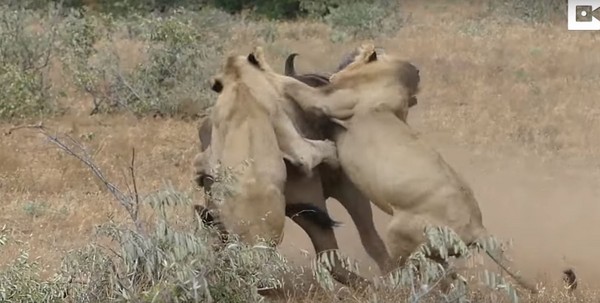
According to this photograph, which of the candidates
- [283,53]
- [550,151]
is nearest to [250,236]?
[550,151]

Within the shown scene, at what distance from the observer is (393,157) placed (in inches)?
232

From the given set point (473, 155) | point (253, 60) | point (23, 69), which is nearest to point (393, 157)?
point (253, 60)

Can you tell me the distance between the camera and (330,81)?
21.0 ft

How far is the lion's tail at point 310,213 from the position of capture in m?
6.53

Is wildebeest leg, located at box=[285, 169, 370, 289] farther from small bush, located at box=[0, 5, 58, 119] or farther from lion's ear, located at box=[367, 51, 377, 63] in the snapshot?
small bush, located at box=[0, 5, 58, 119]

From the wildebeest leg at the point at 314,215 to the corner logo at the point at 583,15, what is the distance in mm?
16787

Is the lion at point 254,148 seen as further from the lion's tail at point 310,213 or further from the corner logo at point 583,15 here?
the corner logo at point 583,15

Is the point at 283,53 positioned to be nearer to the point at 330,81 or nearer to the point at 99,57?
the point at 99,57

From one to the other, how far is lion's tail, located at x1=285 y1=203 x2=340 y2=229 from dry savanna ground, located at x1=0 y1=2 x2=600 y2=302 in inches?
7.8

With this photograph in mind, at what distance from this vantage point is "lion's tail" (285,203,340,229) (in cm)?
653

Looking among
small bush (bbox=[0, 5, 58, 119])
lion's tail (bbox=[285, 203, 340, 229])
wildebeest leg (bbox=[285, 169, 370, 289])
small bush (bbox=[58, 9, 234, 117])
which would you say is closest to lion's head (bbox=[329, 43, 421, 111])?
wildebeest leg (bbox=[285, 169, 370, 289])

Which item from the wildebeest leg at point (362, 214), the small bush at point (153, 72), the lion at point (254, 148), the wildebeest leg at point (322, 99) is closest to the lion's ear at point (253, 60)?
the lion at point (254, 148)

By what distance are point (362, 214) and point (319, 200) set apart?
470 millimetres

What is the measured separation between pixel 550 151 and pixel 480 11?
60.5ft
